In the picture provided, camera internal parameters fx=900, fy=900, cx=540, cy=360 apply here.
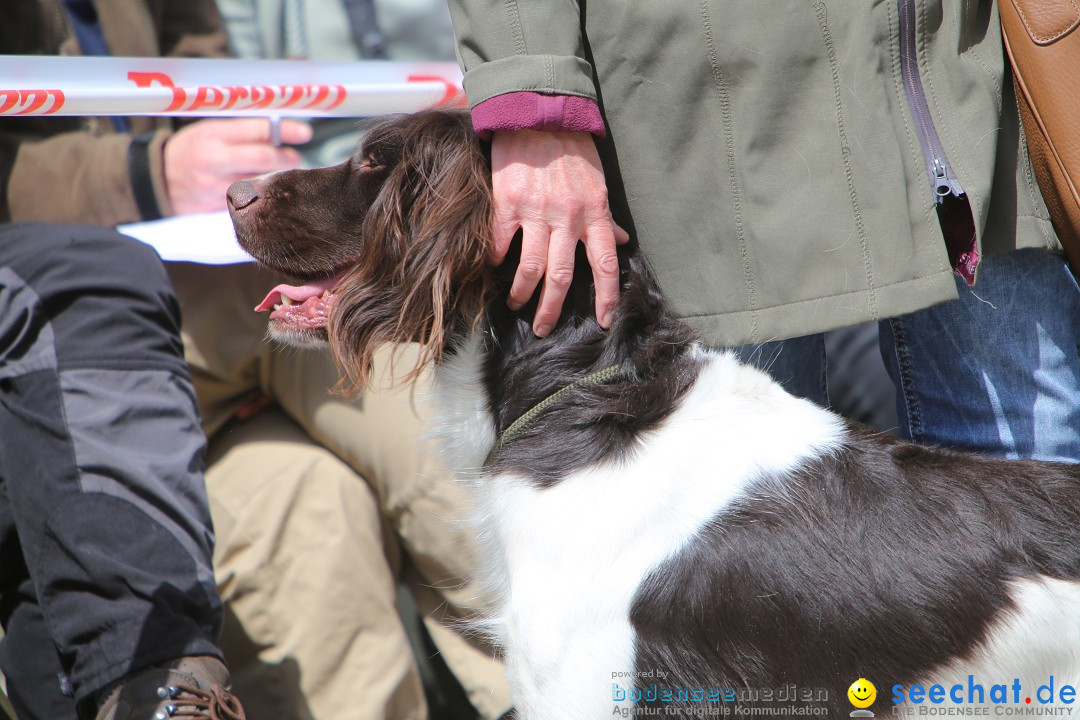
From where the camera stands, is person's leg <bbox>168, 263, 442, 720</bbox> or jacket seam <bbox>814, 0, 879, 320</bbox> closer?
jacket seam <bbox>814, 0, 879, 320</bbox>

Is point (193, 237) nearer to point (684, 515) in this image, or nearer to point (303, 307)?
point (303, 307)

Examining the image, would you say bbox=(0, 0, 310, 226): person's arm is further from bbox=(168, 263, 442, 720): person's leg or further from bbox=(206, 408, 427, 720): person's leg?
bbox=(206, 408, 427, 720): person's leg

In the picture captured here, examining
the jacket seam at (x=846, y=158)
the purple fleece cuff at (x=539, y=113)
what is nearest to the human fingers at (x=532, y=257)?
the purple fleece cuff at (x=539, y=113)

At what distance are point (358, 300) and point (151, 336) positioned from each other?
731 mm

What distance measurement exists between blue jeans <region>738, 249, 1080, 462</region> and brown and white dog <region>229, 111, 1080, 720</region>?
0.69ft

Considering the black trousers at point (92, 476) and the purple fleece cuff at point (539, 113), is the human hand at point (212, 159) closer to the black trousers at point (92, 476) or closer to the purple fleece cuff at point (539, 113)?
the black trousers at point (92, 476)

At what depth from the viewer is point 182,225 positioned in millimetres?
2711

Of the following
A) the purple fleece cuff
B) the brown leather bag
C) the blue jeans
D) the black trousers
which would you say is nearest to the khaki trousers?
the black trousers

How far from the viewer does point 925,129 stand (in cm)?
161

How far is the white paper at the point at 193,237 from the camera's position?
97.4 inches

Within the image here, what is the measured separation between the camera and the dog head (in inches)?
63.2

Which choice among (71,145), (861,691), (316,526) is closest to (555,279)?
(861,691)

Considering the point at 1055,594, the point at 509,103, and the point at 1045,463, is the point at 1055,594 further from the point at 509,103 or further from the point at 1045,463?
the point at 509,103

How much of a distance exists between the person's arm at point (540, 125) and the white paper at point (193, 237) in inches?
45.4
